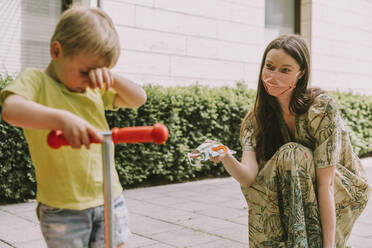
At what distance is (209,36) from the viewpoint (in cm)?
815

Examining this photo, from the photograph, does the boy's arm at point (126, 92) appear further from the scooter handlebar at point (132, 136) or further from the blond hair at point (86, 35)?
the scooter handlebar at point (132, 136)

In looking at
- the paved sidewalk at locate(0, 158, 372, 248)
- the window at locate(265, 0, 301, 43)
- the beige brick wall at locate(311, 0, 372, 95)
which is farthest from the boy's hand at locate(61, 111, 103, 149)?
the beige brick wall at locate(311, 0, 372, 95)

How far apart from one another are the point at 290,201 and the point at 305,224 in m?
0.16

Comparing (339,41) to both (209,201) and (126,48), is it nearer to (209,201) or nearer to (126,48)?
(126,48)

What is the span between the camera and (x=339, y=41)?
1063cm

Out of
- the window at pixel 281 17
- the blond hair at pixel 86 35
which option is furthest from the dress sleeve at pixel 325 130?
the window at pixel 281 17

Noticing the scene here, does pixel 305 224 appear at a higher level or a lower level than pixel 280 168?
lower

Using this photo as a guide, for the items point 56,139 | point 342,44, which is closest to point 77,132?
point 56,139

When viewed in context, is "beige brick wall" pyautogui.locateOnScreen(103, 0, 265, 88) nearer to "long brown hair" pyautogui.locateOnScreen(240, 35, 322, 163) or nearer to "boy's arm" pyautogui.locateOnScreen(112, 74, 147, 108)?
"long brown hair" pyautogui.locateOnScreen(240, 35, 322, 163)

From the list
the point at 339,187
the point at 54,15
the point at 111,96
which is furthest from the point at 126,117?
the point at 111,96

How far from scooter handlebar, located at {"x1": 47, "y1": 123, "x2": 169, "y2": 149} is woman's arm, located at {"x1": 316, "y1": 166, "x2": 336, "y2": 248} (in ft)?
5.18

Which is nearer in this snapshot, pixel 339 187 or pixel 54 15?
pixel 339 187

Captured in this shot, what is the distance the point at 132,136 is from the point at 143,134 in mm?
37

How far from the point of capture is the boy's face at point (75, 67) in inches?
69.1
